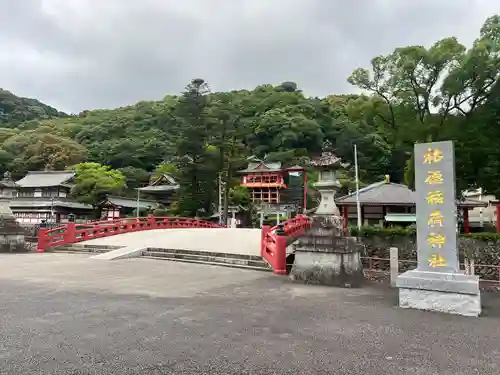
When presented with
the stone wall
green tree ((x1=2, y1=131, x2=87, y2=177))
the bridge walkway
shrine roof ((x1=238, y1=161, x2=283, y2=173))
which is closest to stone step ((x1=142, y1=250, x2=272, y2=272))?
the bridge walkway

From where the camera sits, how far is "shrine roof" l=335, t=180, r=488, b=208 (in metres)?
22.3

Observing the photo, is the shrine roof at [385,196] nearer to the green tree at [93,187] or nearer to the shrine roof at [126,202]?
the shrine roof at [126,202]

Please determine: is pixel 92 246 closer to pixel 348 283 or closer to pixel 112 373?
pixel 348 283

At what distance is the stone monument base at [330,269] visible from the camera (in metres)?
8.34

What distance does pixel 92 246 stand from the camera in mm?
15305

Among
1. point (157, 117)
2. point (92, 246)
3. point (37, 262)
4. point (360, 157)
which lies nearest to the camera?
point (37, 262)

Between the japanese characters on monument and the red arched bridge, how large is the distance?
173 inches

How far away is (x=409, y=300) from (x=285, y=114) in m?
57.9

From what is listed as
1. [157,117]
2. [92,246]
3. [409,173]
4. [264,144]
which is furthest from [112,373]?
[157,117]

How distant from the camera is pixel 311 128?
58.1 metres

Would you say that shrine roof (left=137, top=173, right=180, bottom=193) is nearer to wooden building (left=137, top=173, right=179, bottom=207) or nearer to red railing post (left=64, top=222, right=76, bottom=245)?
wooden building (left=137, top=173, right=179, bottom=207)

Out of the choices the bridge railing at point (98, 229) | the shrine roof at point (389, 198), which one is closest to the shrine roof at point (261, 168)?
the bridge railing at point (98, 229)

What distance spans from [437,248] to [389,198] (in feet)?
57.6

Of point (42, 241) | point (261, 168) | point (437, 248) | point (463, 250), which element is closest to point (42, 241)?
point (42, 241)
